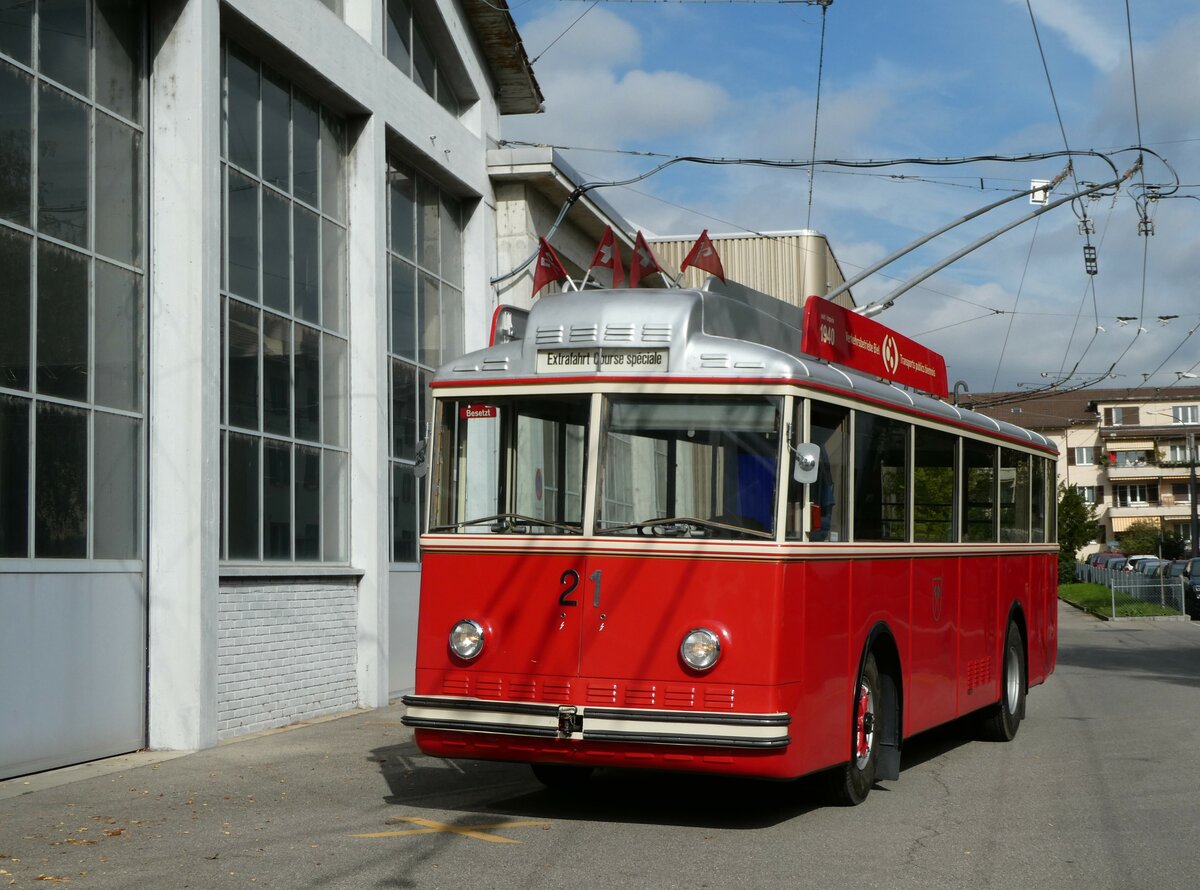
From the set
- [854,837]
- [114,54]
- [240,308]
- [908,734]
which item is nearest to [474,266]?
[240,308]

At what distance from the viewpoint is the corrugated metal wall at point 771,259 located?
128ft

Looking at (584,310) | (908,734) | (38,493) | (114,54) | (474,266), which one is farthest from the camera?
(474,266)

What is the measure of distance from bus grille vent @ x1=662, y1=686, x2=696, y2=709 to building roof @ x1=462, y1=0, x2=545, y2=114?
14112 mm

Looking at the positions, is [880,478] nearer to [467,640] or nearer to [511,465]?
[511,465]

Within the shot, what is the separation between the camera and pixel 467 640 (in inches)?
358

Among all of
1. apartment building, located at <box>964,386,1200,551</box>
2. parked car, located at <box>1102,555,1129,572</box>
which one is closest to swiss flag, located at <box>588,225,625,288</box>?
parked car, located at <box>1102,555,1129,572</box>

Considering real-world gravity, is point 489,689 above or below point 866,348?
below

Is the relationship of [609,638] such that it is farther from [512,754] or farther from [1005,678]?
[1005,678]

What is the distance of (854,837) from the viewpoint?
28.5 feet

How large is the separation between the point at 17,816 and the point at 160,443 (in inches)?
160

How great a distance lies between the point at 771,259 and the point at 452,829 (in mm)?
31906

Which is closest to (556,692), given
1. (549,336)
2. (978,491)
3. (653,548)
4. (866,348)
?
(653,548)

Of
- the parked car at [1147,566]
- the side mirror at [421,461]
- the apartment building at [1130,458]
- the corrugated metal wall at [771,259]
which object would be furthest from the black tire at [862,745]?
the apartment building at [1130,458]

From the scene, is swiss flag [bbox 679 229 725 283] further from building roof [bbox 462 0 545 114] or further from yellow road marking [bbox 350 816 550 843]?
building roof [bbox 462 0 545 114]
